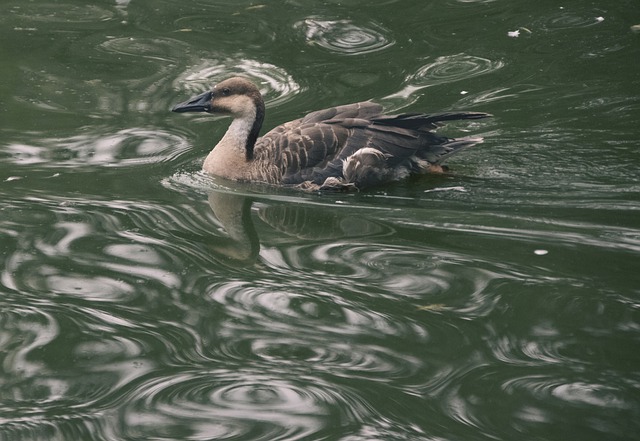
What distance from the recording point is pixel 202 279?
6340 millimetres

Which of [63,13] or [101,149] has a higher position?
[63,13]

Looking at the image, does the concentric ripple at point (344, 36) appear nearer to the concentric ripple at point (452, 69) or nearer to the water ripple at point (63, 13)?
the concentric ripple at point (452, 69)

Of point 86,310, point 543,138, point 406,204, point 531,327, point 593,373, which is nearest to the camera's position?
point 593,373

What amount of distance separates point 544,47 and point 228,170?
13.6 feet

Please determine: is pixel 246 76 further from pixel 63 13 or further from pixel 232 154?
pixel 63 13

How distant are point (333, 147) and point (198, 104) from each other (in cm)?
130

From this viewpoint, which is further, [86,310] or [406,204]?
[406,204]

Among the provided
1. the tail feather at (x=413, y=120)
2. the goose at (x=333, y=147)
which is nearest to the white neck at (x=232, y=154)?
the goose at (x=333, y=147)

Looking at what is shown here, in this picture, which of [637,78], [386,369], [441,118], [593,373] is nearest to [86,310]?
[386,369]

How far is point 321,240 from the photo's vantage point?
7.00m

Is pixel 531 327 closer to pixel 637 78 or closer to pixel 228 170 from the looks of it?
pixel 228 170

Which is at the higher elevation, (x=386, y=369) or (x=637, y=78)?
(x=637, y=78)

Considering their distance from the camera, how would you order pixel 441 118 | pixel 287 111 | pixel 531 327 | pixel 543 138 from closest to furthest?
1. pixel 531 327
2. pixel 441 118
3. pixel 543 138
4. pixel 287 111

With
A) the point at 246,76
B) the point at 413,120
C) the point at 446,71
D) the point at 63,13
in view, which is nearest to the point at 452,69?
the point at 446,71
